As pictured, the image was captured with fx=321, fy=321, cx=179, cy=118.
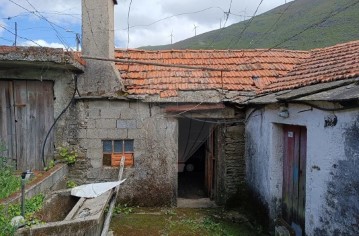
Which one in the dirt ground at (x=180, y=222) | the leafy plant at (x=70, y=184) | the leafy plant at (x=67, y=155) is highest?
the leafy plant at (x=67, y=155)

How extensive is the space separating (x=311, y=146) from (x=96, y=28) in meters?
5.07

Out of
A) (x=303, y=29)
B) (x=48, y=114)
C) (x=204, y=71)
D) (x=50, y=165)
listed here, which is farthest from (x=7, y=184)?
(x=303, y=29)

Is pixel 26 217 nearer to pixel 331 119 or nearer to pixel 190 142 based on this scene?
pixel 331 119

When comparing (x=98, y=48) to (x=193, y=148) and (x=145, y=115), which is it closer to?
(x=145, y=115)

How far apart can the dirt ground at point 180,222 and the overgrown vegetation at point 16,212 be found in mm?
1767

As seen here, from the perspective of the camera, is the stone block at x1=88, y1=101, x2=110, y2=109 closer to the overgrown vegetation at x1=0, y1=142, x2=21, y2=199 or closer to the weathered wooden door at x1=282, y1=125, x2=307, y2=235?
the overgrown vegetation at x1=0, y1=142, x2=21, y2=199

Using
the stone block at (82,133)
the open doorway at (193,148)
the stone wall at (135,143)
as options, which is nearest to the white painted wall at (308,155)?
the open doorway at (193,148)

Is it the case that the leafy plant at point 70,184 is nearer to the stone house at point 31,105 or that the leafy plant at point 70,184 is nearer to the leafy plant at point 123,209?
the stone house at point 31,105

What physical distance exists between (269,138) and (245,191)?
6.13ft

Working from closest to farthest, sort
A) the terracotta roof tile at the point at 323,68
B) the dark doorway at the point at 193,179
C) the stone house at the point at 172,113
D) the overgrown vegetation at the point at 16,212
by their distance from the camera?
the overgrown vegetation at the point at 16,212, the terracotta roof tile at the point at 323,68, the stone house at the point at 172,113, the dark doorway at the point at 193,179

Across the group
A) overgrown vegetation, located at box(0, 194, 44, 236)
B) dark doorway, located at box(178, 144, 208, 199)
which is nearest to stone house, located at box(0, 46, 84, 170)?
overgrown vegetation, located at box(0, 194, 44, 236)

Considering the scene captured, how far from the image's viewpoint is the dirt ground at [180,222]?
634 centimetres

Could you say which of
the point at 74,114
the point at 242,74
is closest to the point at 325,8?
the point at 242,74

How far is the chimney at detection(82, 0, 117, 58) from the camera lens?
7078 millimetres
